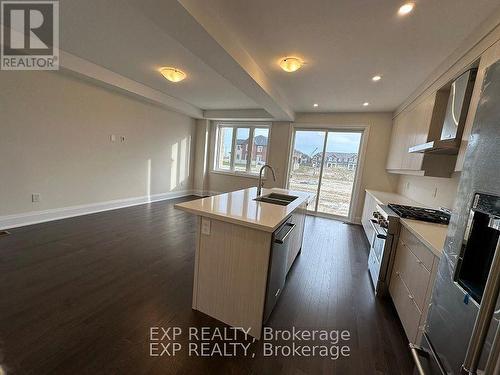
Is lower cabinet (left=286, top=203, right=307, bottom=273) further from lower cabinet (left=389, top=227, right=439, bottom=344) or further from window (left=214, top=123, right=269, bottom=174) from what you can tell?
window (left=214, top=123, right=269, bottom=174)

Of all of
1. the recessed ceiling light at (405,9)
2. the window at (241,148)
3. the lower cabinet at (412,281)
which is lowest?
the lower cabinet at (412,281)

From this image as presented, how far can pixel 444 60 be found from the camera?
8.14 ft

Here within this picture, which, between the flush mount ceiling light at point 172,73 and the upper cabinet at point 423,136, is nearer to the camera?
the upper cabinet at point 423,136

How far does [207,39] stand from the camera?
2.05 m

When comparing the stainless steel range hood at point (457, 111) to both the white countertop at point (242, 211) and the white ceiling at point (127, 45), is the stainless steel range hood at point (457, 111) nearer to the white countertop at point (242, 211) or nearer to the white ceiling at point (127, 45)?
the white countertop at point (242, 211)

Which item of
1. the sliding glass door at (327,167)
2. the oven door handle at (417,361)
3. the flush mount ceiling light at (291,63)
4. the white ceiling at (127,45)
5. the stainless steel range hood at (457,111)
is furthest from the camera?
the sliding glass door at (327,167)

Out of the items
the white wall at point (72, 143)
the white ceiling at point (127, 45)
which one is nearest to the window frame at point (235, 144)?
the white wall at point (72, 143)

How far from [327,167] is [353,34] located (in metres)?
3.62

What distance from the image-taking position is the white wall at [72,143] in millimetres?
3096

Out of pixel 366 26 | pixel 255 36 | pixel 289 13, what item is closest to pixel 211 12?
pixel 255 36

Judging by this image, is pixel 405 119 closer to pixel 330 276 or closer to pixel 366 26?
pixel 366 26

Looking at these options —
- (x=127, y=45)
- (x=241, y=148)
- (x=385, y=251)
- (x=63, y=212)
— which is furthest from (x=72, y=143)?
(x=385, y=251)

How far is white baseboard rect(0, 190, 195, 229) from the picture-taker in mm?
3180

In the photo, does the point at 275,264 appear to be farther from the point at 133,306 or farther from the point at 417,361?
the point at 133,306
